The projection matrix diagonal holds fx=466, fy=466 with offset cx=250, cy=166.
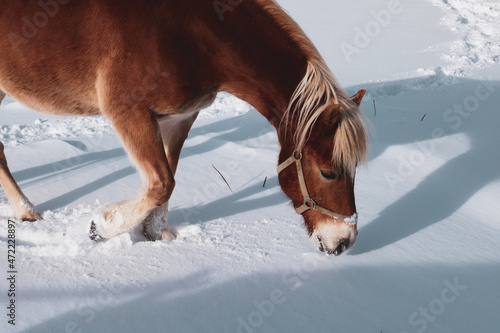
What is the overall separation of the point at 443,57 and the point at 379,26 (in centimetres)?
216

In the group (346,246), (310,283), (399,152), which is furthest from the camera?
(399,152)

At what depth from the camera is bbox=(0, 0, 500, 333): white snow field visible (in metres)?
1.89

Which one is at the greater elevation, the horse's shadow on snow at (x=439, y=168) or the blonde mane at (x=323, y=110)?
the blonde mane at (x=323, y=110)

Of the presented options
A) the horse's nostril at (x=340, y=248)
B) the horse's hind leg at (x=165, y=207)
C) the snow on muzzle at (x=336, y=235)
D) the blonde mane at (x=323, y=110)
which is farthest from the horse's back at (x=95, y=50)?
the horse's nostril at (x=340, y=248)

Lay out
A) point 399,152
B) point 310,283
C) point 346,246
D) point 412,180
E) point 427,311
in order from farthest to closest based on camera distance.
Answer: point 399,152
point 412,180
point 346,246
point 310,283
point 427,311

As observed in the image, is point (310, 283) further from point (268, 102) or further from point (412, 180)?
point (412, 180)

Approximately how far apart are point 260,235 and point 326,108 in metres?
0.88

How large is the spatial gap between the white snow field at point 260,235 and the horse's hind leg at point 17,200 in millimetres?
88

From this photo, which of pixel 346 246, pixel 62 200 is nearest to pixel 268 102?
pixel 346 246

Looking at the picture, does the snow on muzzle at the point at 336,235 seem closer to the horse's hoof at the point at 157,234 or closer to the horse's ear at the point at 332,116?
the horse's ear at the point at 332,116

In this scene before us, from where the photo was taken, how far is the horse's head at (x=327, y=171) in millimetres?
2158

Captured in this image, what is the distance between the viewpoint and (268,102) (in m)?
2.36

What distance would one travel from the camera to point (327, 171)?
7.32ft

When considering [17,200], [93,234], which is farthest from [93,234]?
[17,200]
